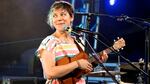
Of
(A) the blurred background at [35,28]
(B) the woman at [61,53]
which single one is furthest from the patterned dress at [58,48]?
(A) the blurred background at [35,28]

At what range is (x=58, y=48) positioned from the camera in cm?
276

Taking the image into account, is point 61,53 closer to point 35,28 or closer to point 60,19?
point 60,19

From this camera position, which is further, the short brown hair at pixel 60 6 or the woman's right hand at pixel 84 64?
the short brown hair at pixel 60 6

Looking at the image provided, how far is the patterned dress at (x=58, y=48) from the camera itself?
2723mm

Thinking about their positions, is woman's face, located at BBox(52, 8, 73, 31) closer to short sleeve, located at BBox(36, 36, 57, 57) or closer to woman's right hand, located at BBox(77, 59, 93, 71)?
short sleeve, located at BBox(36, 36, 57, 57)

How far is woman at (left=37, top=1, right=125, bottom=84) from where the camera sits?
2658 millimetres

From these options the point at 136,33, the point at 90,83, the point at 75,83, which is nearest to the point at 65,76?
the point at 75,83

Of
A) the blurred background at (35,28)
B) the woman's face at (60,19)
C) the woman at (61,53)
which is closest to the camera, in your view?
the woman at (61,53)

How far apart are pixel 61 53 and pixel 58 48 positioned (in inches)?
1.9

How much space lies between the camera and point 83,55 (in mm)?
2797

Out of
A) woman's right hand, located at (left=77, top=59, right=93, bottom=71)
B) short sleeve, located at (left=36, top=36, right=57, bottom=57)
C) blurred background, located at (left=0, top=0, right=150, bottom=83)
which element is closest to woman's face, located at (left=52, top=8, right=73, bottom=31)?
short sleeve, located at (left=36, top=36, right=57, bottom=57)

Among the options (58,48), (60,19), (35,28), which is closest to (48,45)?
(58,48)

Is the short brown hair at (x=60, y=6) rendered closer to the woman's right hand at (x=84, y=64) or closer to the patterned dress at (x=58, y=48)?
the patterned dress at (x=58, y=48)

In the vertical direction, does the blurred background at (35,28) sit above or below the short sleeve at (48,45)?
above
